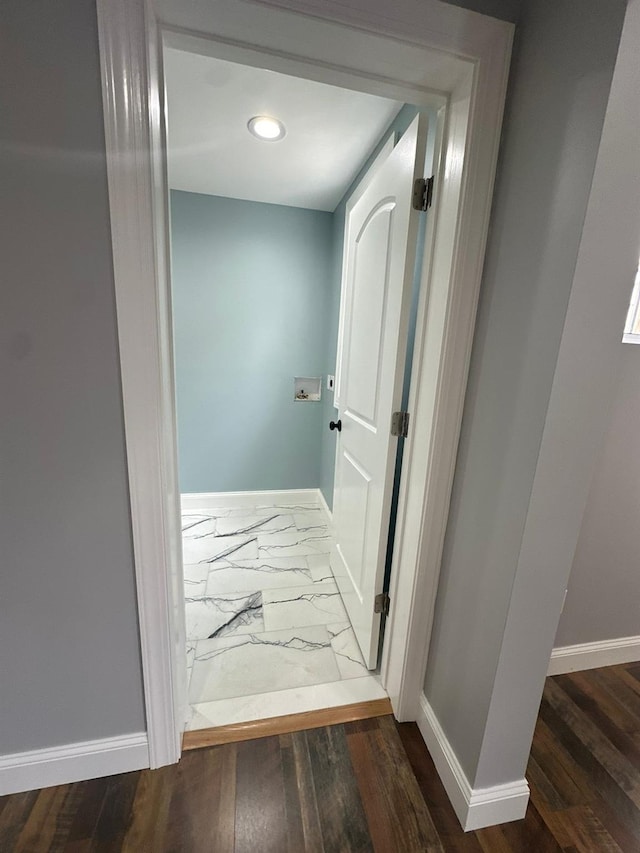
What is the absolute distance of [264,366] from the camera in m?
2.65

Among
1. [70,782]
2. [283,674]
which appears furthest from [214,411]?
[70,782]

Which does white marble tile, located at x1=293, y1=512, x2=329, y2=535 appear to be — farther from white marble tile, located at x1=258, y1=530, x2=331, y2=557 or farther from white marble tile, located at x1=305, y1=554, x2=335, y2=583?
white marble tile, located at x1=305, y1=554, x2=335, y2=583

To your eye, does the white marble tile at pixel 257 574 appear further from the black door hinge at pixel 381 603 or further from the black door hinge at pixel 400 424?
the black door hinge at pixel 400 424

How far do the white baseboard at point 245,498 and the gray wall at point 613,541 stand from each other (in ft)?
6.23

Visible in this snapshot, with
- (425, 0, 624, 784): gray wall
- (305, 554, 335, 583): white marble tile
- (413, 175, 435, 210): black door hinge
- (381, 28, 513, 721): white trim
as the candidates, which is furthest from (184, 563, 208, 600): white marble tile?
(413, 175, 435, 210): black door hinge

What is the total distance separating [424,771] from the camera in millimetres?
1083

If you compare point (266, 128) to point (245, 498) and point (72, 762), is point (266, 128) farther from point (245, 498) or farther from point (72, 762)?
point (72, 762)

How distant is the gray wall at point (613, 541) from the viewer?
1.20 meters

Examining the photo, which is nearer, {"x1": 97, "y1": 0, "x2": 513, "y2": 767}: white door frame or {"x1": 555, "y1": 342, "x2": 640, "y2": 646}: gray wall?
{"x1": 97, "y1": 0, "x2": 513, "y2": 767}: white door frame

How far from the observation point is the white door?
1121 millimetres

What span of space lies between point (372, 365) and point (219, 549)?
64.5 inches

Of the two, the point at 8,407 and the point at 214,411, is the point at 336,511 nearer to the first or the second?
the point at 214,411

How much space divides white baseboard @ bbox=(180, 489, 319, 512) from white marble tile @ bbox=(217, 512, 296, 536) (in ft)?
0.55

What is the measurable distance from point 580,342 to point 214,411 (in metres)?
2.39
